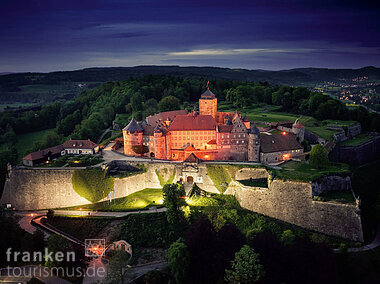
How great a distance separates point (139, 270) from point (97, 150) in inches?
1048

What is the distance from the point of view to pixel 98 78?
157 m

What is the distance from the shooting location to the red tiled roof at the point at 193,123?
1955 inches

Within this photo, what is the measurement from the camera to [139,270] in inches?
1305

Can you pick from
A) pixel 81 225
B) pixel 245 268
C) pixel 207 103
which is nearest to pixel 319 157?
pixel 245 268

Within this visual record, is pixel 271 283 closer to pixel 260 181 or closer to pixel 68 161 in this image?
pixel 260 181

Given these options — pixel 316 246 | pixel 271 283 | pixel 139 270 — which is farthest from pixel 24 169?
pixel 316 246

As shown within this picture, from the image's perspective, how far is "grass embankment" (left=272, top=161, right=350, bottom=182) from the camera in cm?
3847

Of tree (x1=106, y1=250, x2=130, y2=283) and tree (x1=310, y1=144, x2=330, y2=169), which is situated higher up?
tree (x1=310, y1=144, x2=330, y2=169)

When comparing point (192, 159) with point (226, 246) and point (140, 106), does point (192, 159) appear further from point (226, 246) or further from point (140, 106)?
point (140, 106)

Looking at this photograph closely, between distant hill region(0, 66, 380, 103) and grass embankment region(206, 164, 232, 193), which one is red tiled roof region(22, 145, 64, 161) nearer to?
grass embankment region(206, 164, 232, 193)

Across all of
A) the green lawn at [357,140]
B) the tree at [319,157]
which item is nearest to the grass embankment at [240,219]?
the tree at [319,157]

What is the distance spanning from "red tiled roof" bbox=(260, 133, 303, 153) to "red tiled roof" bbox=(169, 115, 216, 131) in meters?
7.84

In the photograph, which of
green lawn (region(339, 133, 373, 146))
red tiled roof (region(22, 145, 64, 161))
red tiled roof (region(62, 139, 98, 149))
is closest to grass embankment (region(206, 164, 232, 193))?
red tiled roof (region(62, 139, 98, 149))

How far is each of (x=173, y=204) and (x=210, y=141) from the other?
44.3 ft
